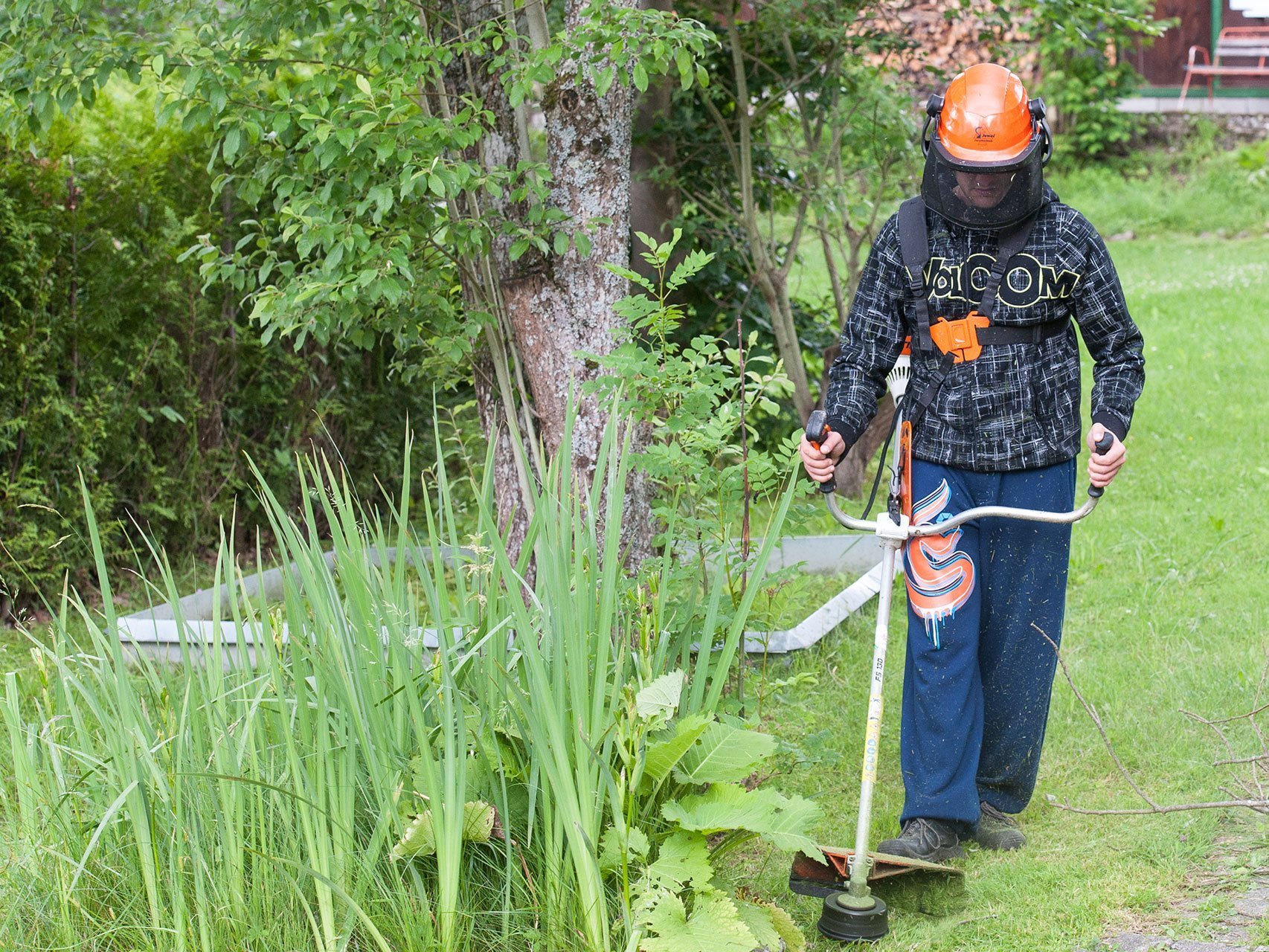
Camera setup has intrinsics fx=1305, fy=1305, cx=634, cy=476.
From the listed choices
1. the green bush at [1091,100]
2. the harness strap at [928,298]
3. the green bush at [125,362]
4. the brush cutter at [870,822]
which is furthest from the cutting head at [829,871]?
the green bush at [1091,100]

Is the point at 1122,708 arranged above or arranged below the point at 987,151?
below

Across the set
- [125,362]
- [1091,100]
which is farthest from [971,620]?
[1091,100]

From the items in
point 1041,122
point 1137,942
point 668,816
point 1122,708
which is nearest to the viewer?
point 668,816

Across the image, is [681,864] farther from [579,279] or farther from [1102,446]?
[579,279]

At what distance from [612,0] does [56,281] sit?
269cm

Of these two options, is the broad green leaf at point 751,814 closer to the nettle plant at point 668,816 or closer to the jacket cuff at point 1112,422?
the nettle plant at point 668,816

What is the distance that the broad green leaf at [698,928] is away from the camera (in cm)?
231

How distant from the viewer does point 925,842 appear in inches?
122

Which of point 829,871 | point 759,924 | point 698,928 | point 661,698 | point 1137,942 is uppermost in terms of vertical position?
point 661,698

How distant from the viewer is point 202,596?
5.23m

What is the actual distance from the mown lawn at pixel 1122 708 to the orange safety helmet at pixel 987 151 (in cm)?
125

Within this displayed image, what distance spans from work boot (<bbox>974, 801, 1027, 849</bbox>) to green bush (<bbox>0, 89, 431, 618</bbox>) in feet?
9.24

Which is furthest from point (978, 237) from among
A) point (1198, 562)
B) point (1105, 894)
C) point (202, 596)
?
point (202, 596)

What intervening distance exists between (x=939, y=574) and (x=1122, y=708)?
4.46ft
